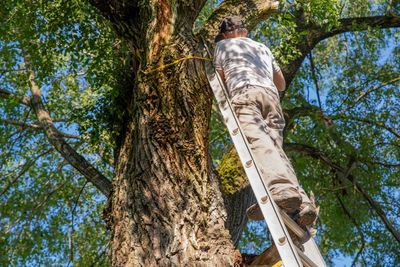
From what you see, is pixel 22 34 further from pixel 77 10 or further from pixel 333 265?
pixel 333 265

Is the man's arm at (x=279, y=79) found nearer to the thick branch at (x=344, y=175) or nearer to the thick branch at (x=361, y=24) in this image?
the thick branch at (x=344, y=175)

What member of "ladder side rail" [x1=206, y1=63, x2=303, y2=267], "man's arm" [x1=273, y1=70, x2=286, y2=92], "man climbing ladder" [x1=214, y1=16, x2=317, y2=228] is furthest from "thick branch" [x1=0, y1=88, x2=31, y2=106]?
"ladder side rail" [x1=206, y1=63, x2=303, y2=267]

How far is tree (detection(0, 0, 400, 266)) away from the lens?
5066 mm

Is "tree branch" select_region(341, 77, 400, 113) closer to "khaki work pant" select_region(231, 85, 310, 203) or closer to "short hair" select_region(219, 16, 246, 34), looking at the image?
"short hair" select_region(219, 16, 246, 34)

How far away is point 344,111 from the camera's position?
34.6 feet

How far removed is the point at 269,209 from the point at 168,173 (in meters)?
1.13

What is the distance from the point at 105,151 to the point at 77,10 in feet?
6.39

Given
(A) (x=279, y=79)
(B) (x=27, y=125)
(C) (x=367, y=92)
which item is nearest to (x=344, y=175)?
(C) (x=367, y=92)

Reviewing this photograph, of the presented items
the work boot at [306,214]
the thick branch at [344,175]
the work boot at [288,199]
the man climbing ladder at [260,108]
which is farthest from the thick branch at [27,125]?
the work boot at [288,199]

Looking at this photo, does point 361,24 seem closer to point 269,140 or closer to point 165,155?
point 269,140

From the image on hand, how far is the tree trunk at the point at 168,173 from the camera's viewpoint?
15.8 ft

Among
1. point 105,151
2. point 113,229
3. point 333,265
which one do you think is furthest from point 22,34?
point 333,265

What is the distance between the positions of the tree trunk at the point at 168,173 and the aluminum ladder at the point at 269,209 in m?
0.29

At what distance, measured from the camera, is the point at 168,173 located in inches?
204
